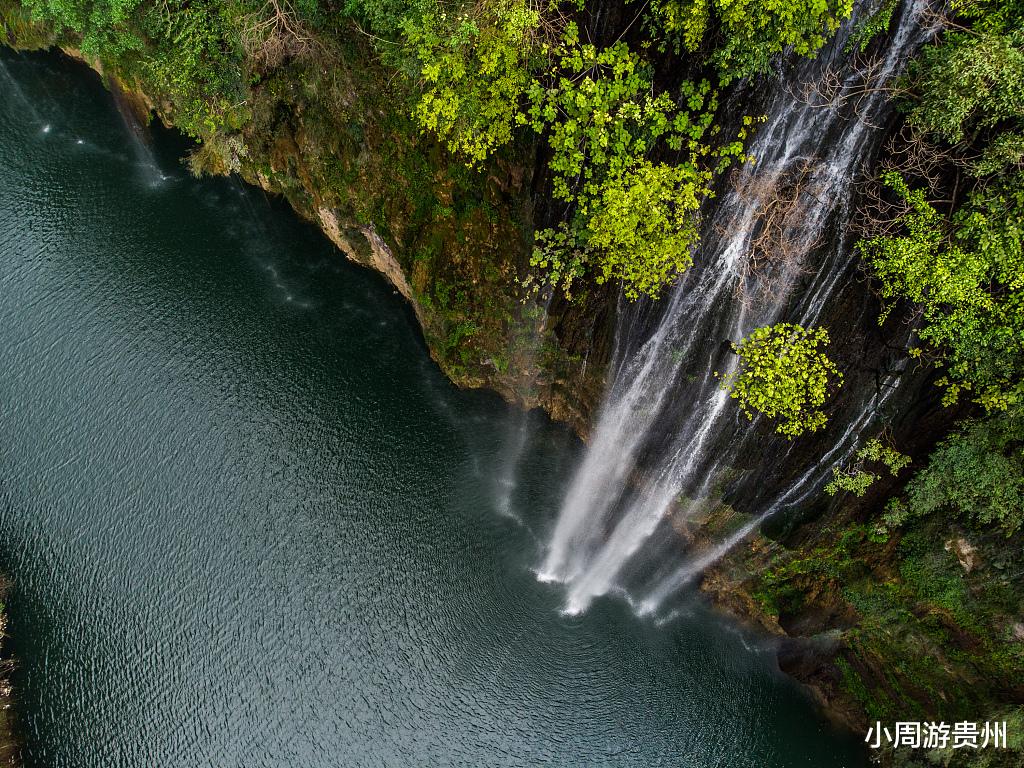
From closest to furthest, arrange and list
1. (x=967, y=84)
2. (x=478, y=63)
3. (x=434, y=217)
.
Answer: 1. (x=967, y=84)
2. (x=478, y=63)
3. (x=434, y=217)

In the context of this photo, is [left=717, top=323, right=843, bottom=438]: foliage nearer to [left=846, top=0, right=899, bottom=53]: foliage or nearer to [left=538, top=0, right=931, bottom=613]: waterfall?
[left=538, top=0, right=931, bottom=613]: waterfall

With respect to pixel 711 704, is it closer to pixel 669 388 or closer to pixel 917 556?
pixel 917 556

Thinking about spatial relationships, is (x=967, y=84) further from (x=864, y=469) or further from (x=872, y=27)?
(x=864, y=469)

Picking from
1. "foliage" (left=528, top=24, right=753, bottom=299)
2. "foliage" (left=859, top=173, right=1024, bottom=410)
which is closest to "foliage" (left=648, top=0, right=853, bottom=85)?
"foliage" (left=528, top=24, right=753, bottom=299)

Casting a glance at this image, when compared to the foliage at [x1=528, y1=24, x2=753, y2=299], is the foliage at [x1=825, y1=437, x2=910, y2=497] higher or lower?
lower

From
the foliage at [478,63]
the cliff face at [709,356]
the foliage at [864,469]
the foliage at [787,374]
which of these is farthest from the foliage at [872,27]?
the foliage at [864,469]

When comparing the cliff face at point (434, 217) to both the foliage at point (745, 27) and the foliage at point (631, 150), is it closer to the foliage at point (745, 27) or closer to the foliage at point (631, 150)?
the foliage at point (631, 150)

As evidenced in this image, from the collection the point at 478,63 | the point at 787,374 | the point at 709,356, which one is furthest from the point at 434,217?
the point at 787,374
